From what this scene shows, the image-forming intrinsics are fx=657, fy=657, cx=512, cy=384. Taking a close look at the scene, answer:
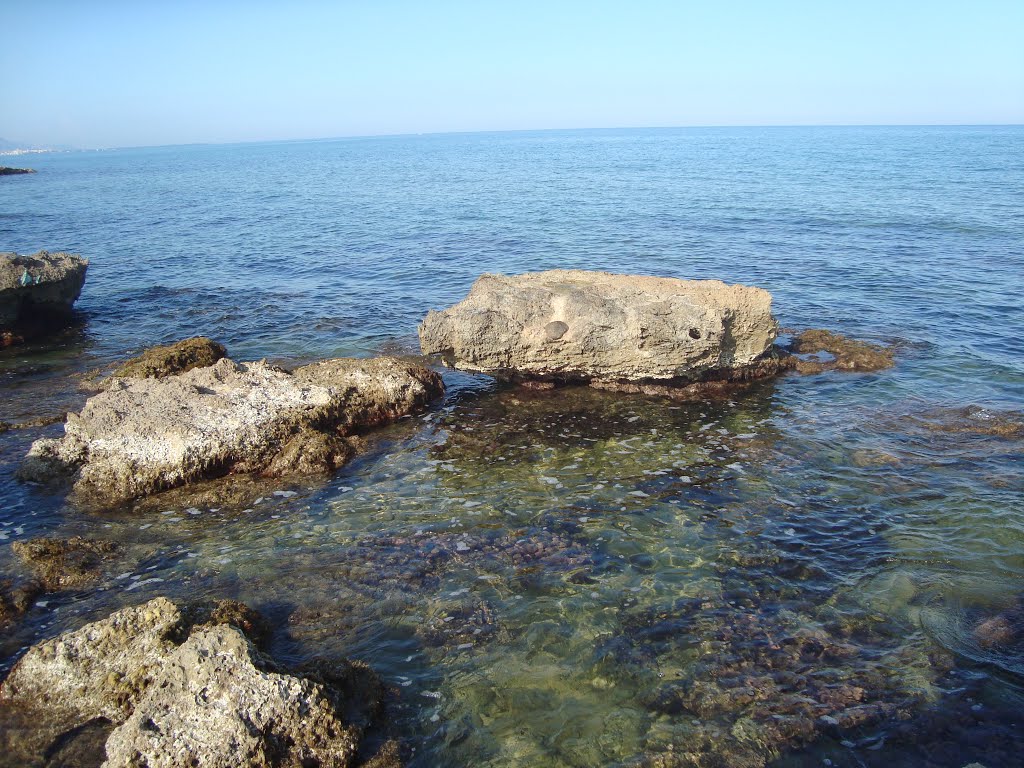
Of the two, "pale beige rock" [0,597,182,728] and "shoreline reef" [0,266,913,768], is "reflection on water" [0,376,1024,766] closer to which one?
"shoreline reef" [0,266,913,768]

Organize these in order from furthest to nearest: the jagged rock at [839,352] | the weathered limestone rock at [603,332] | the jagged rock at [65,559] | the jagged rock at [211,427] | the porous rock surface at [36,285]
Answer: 1. the porous rock surface at [36,285]
2. the jagged rock at [839,352]
3. the weathered limestone rock at [603,332]
4. the jagged rock at [211,427]
5. the jagged rock at [65,559]

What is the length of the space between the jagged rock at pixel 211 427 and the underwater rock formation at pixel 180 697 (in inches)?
175

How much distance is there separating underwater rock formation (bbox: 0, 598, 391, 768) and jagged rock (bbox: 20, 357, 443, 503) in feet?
14.6

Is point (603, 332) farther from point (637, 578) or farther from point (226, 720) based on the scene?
point (226, 720)

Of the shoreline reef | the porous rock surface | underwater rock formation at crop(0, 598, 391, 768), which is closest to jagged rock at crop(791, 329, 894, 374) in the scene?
the shoreline reef

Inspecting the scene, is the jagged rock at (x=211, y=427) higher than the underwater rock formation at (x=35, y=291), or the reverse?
the underwater rock formation at (x=35, y=291)

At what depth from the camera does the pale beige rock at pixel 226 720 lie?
5.86 m

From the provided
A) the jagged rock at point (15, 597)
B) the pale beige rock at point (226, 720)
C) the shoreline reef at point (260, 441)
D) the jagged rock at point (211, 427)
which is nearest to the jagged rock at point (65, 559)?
the shoreline reef at point (260, 441)

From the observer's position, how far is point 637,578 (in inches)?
358

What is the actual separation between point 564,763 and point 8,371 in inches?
734

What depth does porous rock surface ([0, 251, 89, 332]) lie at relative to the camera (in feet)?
64.3

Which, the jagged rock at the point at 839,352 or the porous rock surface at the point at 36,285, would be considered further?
the porous rock surface at the point at 36,285

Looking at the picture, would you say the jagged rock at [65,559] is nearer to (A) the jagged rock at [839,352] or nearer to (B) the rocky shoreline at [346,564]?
(B) the rocky shoreline at [346,564]

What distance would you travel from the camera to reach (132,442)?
11.6m
